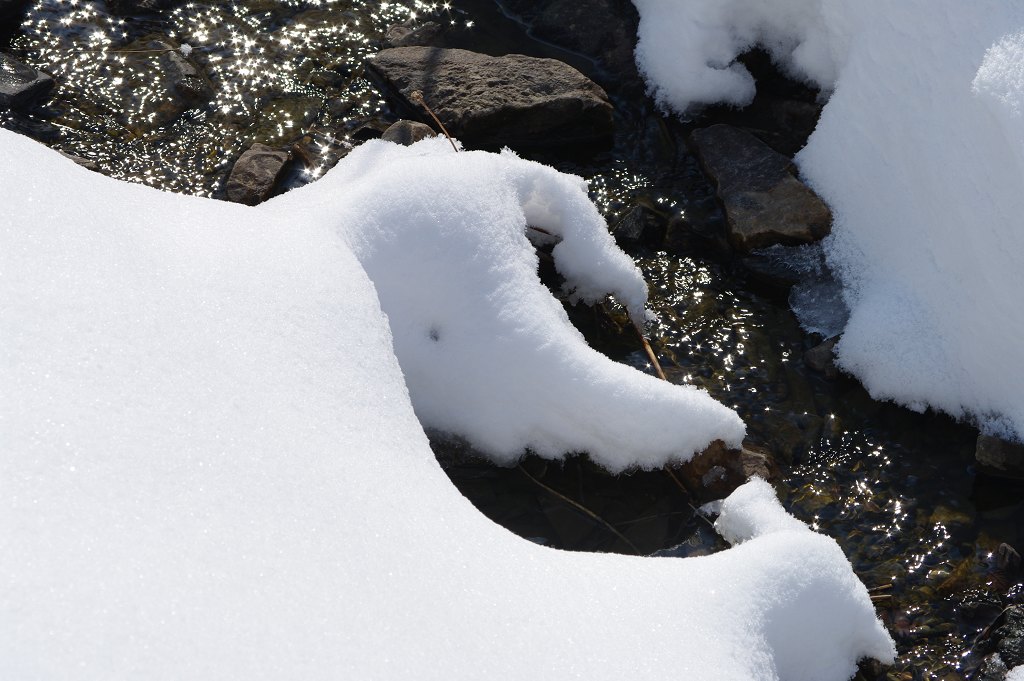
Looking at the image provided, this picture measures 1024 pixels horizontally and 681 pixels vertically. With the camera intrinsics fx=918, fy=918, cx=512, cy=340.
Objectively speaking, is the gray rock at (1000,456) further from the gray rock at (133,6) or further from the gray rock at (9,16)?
the gray rock at (9,16)

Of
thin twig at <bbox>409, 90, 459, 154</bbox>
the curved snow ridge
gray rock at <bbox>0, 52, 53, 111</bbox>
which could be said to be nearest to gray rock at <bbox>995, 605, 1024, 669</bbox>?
the curved snow ridge

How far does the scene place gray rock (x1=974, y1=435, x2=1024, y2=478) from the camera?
3.28 meters

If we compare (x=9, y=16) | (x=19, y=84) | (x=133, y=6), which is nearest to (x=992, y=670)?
(x=19, y=84)

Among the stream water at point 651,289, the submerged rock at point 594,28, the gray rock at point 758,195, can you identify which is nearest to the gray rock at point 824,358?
the stream water at point 651,289

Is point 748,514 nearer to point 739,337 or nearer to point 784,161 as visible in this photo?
point 739,337

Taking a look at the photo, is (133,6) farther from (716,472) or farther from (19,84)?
(716,472)

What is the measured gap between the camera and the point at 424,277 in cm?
289

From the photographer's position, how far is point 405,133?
4203mm

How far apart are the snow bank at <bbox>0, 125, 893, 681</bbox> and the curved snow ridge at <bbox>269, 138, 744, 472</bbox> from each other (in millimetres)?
279

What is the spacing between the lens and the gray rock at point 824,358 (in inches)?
143

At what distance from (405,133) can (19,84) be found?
74.5 inches

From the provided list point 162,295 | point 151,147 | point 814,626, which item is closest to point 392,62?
point 151,147

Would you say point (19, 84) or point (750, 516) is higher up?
point (750, 516)

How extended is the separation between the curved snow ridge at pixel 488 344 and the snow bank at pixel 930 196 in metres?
0.97
